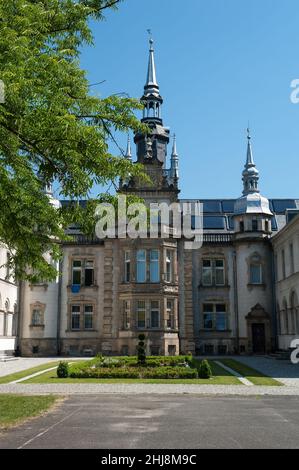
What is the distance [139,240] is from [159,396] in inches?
908

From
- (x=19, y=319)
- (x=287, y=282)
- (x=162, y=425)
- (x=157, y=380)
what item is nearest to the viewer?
(x=162, y=425)

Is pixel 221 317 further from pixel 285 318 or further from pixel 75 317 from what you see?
pixel 75 317

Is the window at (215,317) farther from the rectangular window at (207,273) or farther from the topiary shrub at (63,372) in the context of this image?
the topiary shrub at (63,372)

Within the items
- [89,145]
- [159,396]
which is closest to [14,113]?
[89,145]

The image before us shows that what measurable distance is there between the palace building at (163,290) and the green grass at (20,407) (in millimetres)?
22820

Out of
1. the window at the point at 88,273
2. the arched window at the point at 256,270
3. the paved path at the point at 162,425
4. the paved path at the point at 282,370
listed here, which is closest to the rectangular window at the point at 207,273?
the arched window at the point at 256,270

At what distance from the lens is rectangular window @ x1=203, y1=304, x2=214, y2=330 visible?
→ 44812 mm

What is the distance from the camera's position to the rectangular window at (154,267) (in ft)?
135

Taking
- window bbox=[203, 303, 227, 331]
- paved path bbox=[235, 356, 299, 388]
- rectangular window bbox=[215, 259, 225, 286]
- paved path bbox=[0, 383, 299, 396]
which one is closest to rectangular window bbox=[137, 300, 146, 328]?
window bbox=[203, 303, 227, 331]

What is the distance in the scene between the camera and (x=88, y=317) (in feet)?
146

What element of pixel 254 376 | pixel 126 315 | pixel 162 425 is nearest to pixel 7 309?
pixel 126 315

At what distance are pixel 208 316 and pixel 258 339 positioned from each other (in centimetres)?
453

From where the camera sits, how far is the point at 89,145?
10477mm
